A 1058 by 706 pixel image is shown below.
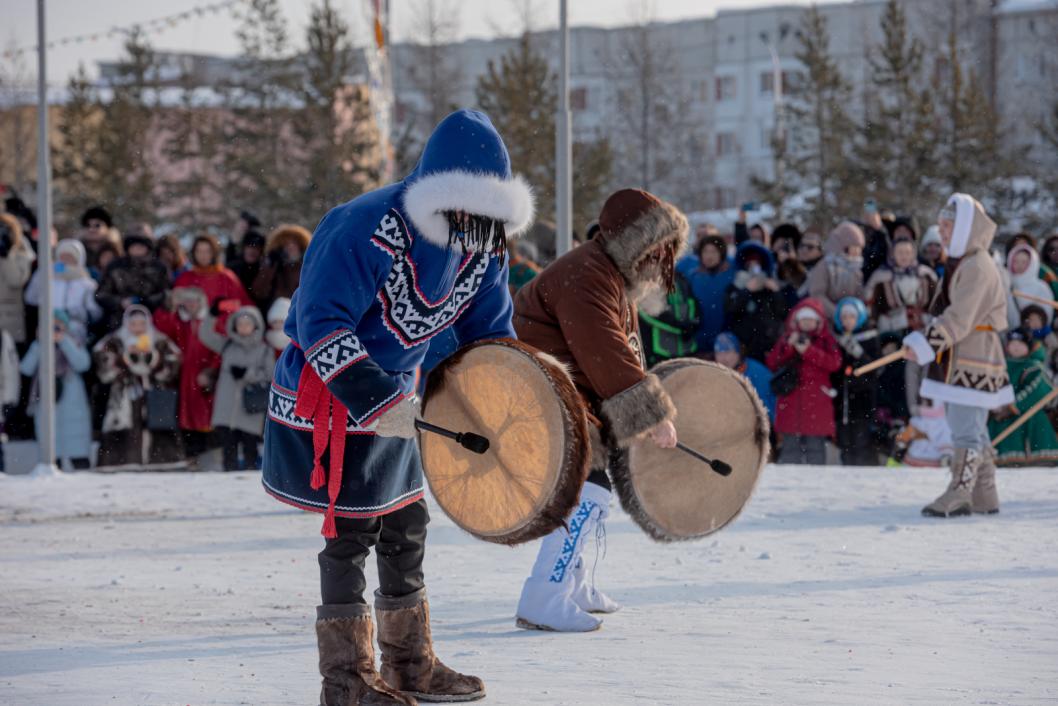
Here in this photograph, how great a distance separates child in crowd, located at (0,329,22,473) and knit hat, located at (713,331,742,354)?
4943mm

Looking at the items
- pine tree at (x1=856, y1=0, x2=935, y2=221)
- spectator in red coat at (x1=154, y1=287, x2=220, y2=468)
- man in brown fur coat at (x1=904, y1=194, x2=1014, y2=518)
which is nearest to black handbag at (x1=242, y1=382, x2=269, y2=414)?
spectator in red coat at (x1=154, y1=287, x2=220, y2=468)

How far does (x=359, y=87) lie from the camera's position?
75.6 feet

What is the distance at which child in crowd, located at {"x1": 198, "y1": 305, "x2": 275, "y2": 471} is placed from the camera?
416 inches

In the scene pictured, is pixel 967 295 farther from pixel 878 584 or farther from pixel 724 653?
pixel 724 653

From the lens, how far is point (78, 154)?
28375 mm

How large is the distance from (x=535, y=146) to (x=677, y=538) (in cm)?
1638

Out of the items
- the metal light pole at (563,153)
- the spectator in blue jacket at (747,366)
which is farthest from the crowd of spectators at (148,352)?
the spectator in blue jacket at (747,366)

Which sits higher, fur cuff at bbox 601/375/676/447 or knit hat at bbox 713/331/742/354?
fur cuff at bbox 601/375/676/447

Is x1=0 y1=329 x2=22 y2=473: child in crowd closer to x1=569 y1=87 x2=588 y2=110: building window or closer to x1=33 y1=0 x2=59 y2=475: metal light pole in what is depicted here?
x1=33 y1=0 x2=59 y2=475: metal light pole

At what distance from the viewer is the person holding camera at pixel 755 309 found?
1083 centimetres

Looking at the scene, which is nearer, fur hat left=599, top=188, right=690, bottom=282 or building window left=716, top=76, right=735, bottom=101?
fur hat left=599, top=188, right=690, bottom=282

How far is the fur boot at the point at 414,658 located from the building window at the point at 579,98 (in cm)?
5009

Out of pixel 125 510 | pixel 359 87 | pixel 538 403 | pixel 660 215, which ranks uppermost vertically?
pixel 359 87

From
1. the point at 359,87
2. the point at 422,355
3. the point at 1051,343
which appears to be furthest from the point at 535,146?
the point at 422,355
